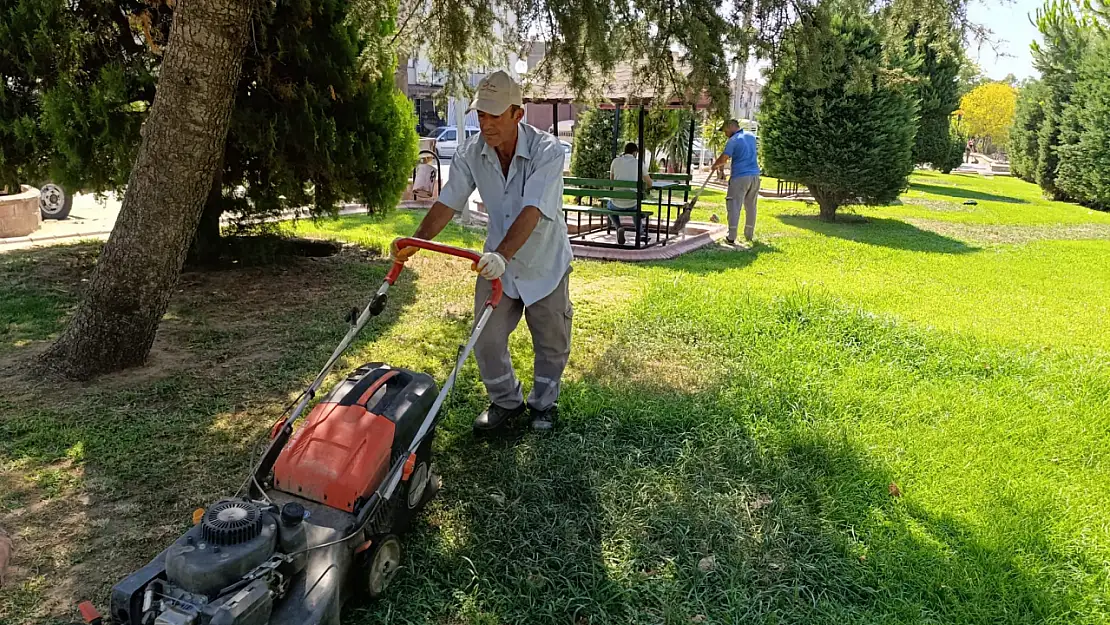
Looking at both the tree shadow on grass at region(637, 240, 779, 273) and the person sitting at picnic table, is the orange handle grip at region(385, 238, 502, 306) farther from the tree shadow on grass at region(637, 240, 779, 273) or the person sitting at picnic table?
the person sitting at picnic table

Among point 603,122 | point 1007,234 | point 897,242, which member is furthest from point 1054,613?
point 603,122

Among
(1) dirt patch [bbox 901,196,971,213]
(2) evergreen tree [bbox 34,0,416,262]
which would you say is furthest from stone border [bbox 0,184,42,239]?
(1) dirt patch [bbox 901,196,971,213]

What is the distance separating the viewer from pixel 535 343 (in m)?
3.98

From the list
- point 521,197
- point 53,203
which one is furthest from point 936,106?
point 521,197

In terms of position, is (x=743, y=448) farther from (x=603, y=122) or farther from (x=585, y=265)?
(x=603, y=122)

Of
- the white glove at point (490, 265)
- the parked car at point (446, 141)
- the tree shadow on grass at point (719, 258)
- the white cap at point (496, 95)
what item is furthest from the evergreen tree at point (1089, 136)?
the parked car at point (446, 141)

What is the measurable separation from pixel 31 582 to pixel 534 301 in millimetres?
2239

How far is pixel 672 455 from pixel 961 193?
21344mm

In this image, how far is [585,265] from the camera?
852 centimetres

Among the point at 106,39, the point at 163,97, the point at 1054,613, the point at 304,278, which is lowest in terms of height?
the point at 1054,613

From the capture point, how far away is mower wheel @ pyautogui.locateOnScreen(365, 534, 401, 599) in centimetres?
252

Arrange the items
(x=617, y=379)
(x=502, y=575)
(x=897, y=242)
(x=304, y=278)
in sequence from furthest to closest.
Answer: (x=897, y=242) < (x=304, y=278) < (x=617, y=379) < (x=502, y=575)

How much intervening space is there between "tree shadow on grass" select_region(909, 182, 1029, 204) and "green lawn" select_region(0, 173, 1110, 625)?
571 inches

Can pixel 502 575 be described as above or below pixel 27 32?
below
